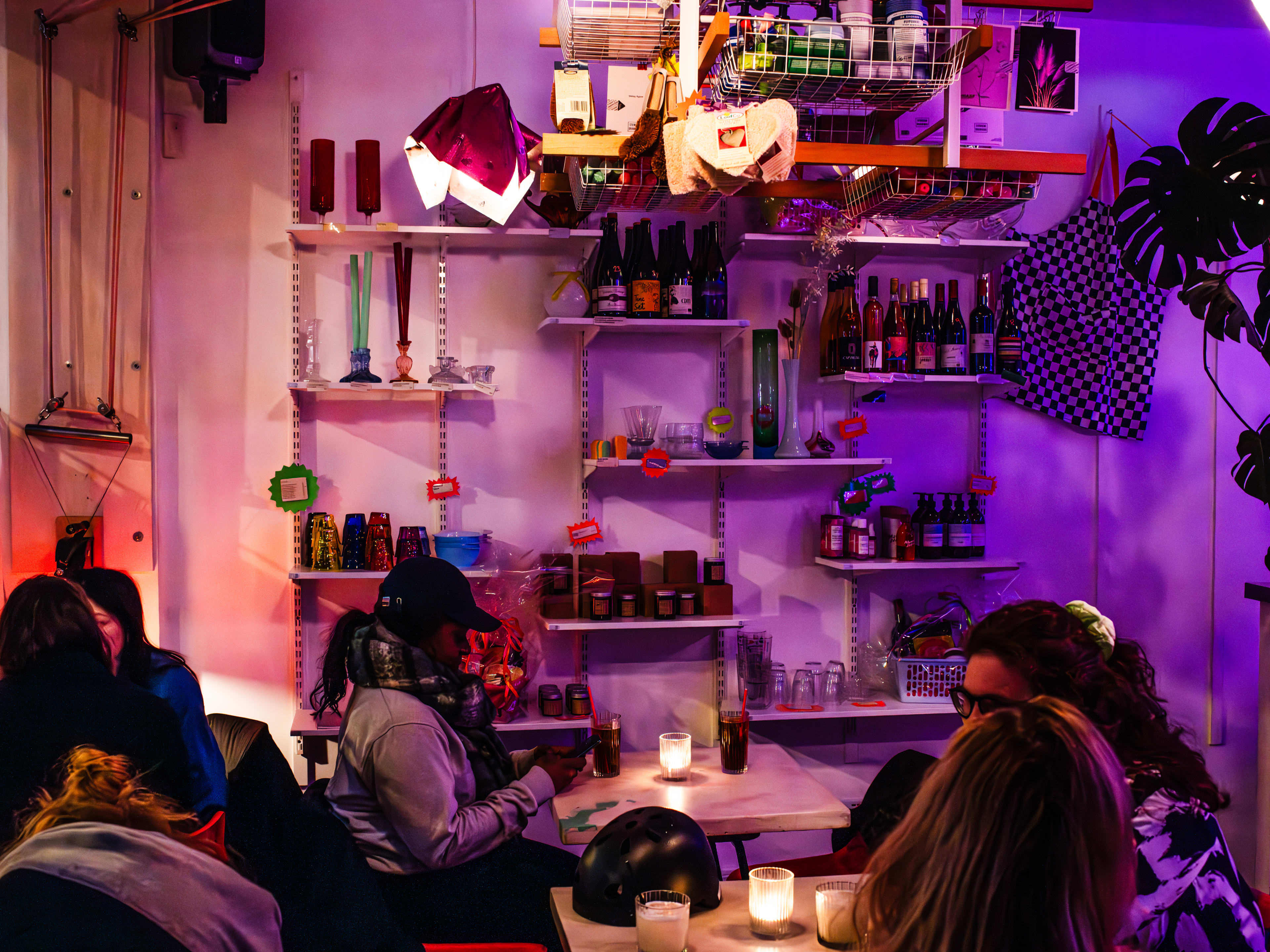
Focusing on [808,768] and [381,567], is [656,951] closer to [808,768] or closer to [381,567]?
[381,567]

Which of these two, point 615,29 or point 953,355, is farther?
point 953,355

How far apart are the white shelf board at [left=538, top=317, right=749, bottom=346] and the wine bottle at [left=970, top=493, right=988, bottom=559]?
1.13m

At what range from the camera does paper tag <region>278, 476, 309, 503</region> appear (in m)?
3.63

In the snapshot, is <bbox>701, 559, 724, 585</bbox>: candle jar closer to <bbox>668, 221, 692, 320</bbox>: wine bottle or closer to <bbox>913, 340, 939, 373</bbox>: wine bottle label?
<bbox>668, 221, 692, 320</bbox>: wine bottle

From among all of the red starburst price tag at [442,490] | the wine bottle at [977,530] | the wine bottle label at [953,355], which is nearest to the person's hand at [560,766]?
the red starburst price tag at [442,490]

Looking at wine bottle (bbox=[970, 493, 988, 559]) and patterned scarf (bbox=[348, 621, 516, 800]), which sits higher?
wine bottle (bbox=[970, 493, 988, 559])

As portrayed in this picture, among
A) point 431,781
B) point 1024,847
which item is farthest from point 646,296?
point 1024,847

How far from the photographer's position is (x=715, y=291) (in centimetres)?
370

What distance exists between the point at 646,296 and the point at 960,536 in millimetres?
1484

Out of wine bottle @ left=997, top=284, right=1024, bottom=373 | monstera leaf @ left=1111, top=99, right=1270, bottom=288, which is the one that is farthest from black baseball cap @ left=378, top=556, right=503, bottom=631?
monstera leaf @ left=1111, top=99, right=1270, bottom=288

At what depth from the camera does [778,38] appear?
2.12 m

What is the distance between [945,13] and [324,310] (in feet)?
7.76

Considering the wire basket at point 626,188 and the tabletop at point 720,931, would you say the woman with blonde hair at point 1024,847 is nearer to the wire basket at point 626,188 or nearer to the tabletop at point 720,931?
the tabletop at point 720,931

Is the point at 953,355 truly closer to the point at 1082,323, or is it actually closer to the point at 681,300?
the point at 1082,323
